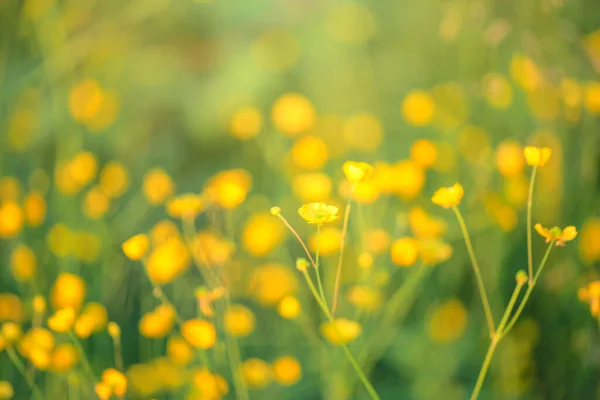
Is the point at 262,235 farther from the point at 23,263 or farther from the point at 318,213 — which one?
the point at 318,213

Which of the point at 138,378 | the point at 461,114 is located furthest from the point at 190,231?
the point at 461,114

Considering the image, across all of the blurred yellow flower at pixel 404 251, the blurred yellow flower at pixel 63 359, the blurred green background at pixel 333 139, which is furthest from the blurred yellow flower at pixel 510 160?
A: the blurred yellow flower at pixel 63 359

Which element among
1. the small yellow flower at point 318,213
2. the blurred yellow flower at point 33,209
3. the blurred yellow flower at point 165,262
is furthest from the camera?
the blurred yellow flower at point 33,209

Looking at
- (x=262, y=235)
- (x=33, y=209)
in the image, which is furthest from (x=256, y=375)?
(x=33, y=209)

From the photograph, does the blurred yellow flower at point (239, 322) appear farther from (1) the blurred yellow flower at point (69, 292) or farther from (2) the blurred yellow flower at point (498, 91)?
(2) the blurred yellow flower at point (498, 91)

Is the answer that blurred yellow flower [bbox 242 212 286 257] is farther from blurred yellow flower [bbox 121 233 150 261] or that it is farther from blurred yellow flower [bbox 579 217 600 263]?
blurred yellow flower [bbox 579 217 600 263]

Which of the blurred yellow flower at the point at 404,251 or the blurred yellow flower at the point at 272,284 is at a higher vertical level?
the blurred yellow flower at the point at 404,251

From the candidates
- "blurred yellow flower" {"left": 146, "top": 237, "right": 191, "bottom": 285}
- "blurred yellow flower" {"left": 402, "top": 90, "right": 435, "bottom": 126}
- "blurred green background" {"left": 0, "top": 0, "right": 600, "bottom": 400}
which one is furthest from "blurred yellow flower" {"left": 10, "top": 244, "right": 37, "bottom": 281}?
"blurred yellow flower" {"left": 402, "top": 90, "right": 435, "bottom": 126}
